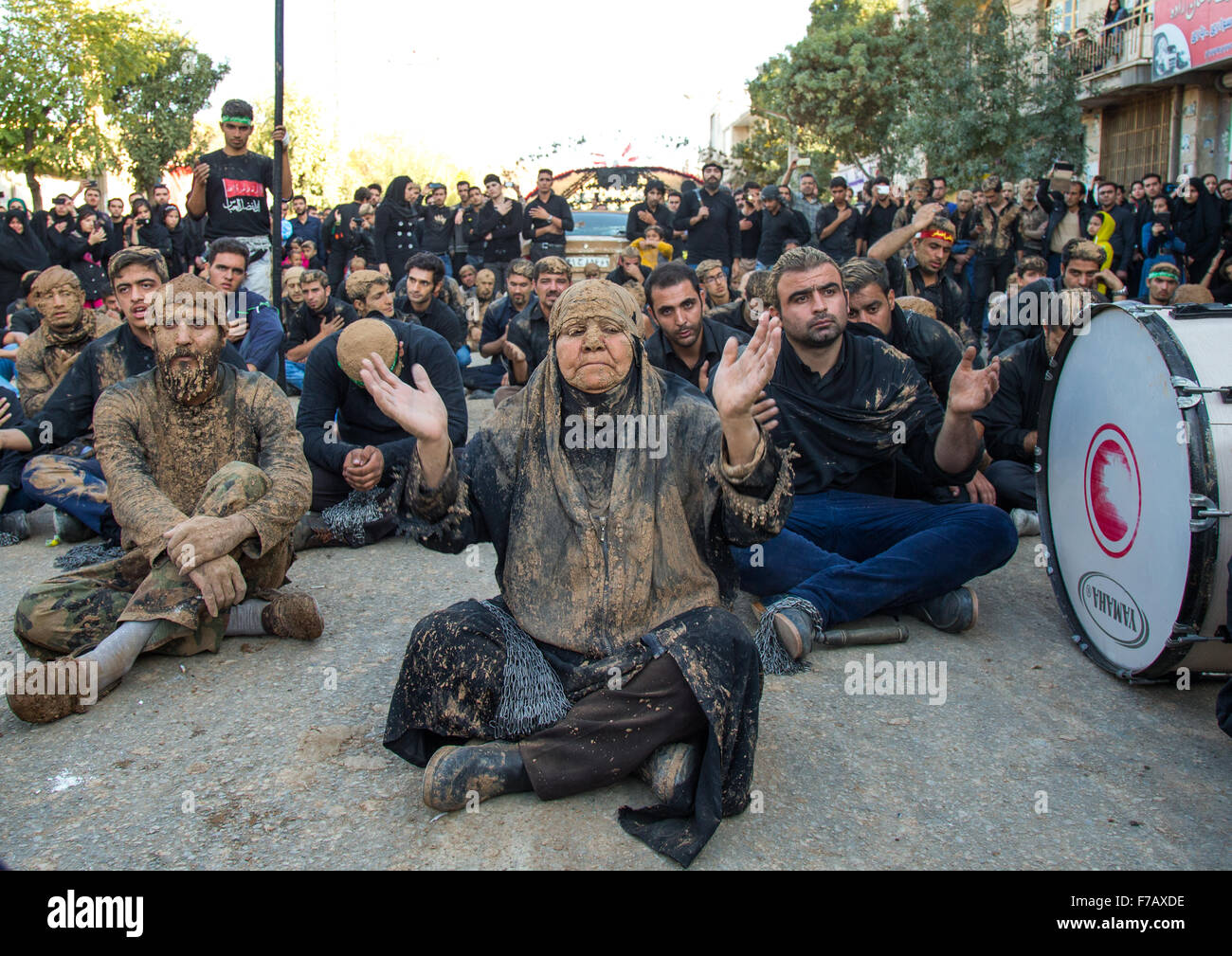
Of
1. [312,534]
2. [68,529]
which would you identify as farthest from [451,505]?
[68,529]

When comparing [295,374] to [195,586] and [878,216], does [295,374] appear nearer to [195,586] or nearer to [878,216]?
[195,586]

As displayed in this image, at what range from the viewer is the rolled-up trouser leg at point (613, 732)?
284cm

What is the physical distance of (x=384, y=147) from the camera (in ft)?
143

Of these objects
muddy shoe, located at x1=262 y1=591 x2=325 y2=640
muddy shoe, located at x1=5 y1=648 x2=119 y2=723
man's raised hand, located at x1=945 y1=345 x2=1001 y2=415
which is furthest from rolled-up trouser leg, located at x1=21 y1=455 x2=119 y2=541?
man's raised hand, located at x1=945 y1=345 x2=1001 y2=415

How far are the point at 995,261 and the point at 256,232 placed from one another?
324 inches

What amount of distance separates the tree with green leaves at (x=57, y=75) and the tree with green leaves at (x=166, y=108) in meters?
3.75

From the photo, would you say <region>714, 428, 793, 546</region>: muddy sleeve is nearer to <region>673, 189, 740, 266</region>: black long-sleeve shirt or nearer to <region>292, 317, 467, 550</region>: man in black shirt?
<region>292, 317, 467, 550</region>: man in black shirt

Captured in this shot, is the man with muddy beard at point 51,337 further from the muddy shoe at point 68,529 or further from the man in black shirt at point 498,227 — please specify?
the man in black shirt at point 498,227

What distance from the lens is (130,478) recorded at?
4102 mm

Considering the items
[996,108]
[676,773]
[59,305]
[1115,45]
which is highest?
[1115,45]

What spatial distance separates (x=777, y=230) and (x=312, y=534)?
27.1 ft

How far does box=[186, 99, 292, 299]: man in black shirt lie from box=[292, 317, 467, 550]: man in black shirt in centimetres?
276
